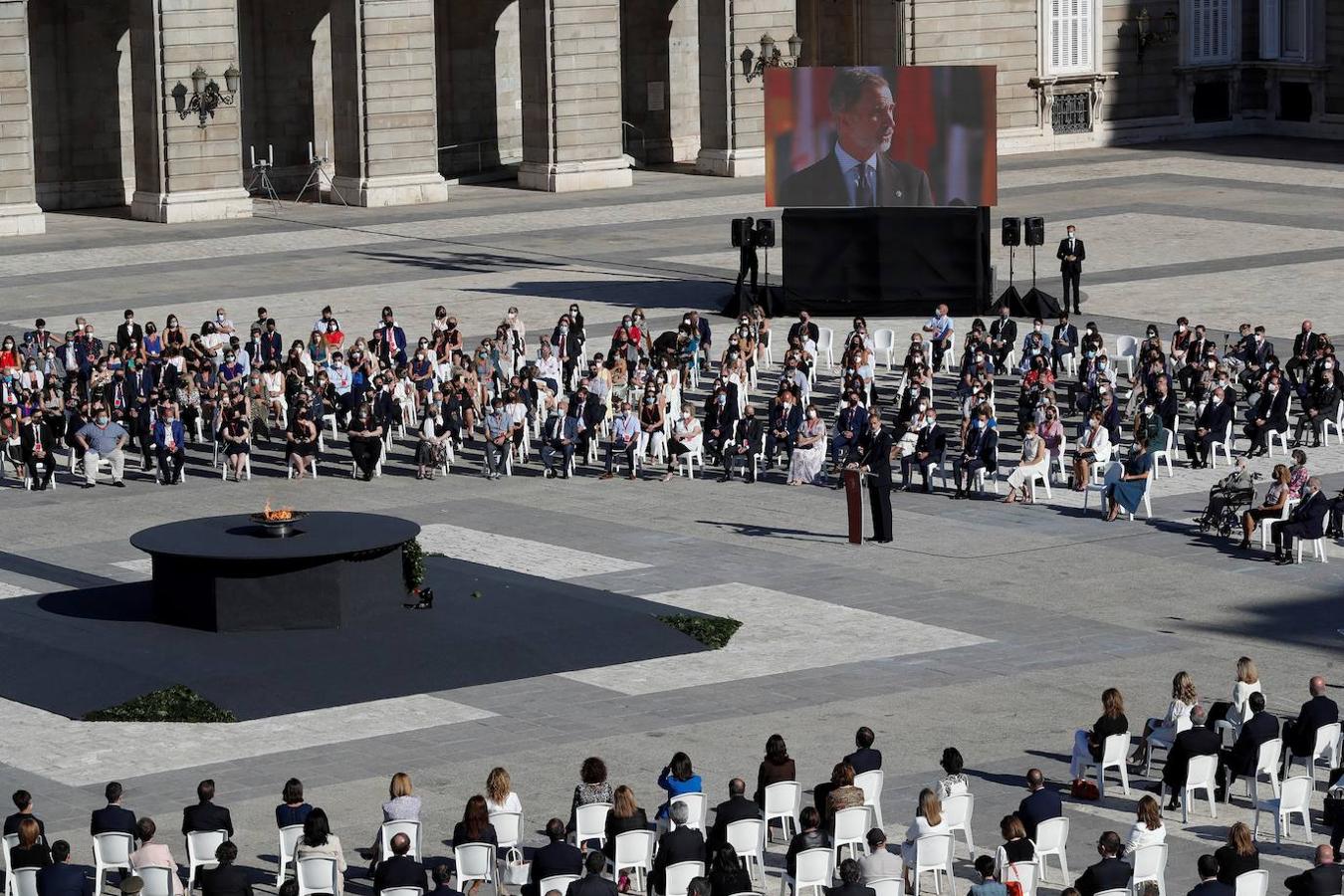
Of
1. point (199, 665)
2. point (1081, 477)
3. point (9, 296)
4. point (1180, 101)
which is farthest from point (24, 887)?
point (1180, 101)

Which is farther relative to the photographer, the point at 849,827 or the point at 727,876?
the point at 849,827

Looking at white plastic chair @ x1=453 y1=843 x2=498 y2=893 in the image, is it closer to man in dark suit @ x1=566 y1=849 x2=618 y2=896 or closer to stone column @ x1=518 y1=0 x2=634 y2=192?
man in dark suit @ x1=566 y1=849 x2=618 y2=896

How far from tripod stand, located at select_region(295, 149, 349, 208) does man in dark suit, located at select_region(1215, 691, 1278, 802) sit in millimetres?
44092

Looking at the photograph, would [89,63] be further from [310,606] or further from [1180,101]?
[310,606]

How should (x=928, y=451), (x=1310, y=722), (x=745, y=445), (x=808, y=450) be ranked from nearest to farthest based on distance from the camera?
1. (x=1310, y=722)
2. (x=928, y=451)
3. (x=808, y=450)
4. (x=745, y=445)

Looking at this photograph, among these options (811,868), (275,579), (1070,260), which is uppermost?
(1070,260)

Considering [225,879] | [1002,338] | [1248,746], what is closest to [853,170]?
[1002,338]

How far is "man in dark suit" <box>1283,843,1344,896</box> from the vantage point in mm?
16172

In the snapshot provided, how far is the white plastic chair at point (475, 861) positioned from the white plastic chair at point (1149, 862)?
4358mm

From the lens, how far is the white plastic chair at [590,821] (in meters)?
18.7

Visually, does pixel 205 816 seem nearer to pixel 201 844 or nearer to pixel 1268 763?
pixel 201 844

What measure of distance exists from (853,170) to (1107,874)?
29927 millimetres

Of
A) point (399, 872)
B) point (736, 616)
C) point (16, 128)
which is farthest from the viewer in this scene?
point (16, 128)

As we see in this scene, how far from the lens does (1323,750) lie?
20578mm
